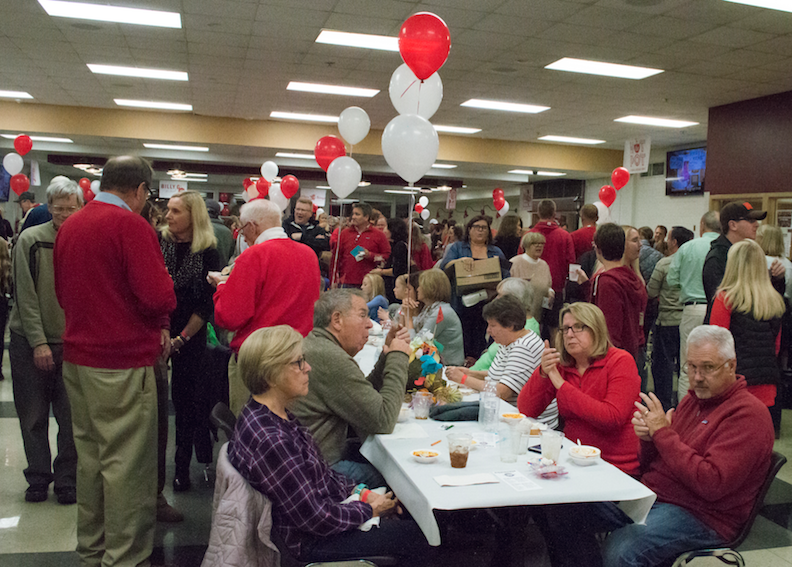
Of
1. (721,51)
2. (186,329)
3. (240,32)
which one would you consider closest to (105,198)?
(186,329)

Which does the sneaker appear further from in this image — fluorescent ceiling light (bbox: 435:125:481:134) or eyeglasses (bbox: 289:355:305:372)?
fluorescent ceiling light (bbox: 435:125:481:134)

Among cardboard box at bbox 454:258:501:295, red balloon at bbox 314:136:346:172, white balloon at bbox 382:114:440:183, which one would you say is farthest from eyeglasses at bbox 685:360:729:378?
red balloon at bbox 314:136:346:172

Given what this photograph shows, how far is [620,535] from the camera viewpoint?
2160 mm

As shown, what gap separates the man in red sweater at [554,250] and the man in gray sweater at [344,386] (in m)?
3.66

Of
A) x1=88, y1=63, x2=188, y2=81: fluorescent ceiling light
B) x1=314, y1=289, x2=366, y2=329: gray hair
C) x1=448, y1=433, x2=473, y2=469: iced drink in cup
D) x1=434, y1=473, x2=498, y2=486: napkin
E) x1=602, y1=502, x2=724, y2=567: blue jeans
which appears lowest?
x1=602, y1=502, x2=724, y2=567: blue jeans

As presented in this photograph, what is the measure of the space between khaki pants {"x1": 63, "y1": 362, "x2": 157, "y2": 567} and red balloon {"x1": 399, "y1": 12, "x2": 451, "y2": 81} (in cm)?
222

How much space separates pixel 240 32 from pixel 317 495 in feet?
17.3

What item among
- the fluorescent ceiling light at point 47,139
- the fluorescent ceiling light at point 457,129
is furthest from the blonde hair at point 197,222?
the fluorescent ceiling light at point 47,139

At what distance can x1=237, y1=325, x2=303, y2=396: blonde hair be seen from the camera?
6.46 ft

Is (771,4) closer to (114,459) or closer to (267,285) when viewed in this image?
(267,285)

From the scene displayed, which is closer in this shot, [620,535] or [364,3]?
[620,535]

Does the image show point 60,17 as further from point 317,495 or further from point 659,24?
point 317,495

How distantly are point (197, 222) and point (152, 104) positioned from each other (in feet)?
25.0

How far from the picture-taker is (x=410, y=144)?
357cm
